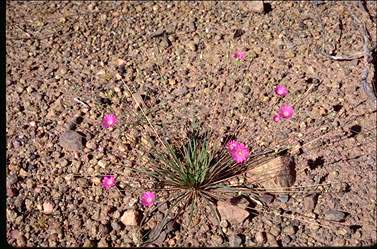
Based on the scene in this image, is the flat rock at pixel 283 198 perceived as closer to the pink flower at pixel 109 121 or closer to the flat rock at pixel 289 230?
the flat rock at pixel 289 230

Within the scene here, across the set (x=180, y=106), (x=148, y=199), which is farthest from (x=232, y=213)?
(x=180, y=106)

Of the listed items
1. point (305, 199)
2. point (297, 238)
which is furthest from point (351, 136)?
point (297, 238)

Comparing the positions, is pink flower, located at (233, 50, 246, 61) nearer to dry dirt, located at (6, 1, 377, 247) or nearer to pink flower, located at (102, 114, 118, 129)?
dry dirt, located at (6, 1, 377, 247)

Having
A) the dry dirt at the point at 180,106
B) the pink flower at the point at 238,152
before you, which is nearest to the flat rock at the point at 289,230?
the dry dirt at the point at 180,106

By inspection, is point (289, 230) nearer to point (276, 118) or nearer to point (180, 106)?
point (276, 118)

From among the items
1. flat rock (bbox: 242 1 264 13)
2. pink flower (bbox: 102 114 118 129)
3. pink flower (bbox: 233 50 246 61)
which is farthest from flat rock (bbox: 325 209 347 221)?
flat rock (bbox: 242 1 264 13)

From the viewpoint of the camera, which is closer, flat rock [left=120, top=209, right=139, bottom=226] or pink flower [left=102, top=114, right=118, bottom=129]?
flat rock [left=120, top=209, right=139, bottom=226]

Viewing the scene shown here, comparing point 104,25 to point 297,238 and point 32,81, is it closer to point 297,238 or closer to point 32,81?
point 32,81
